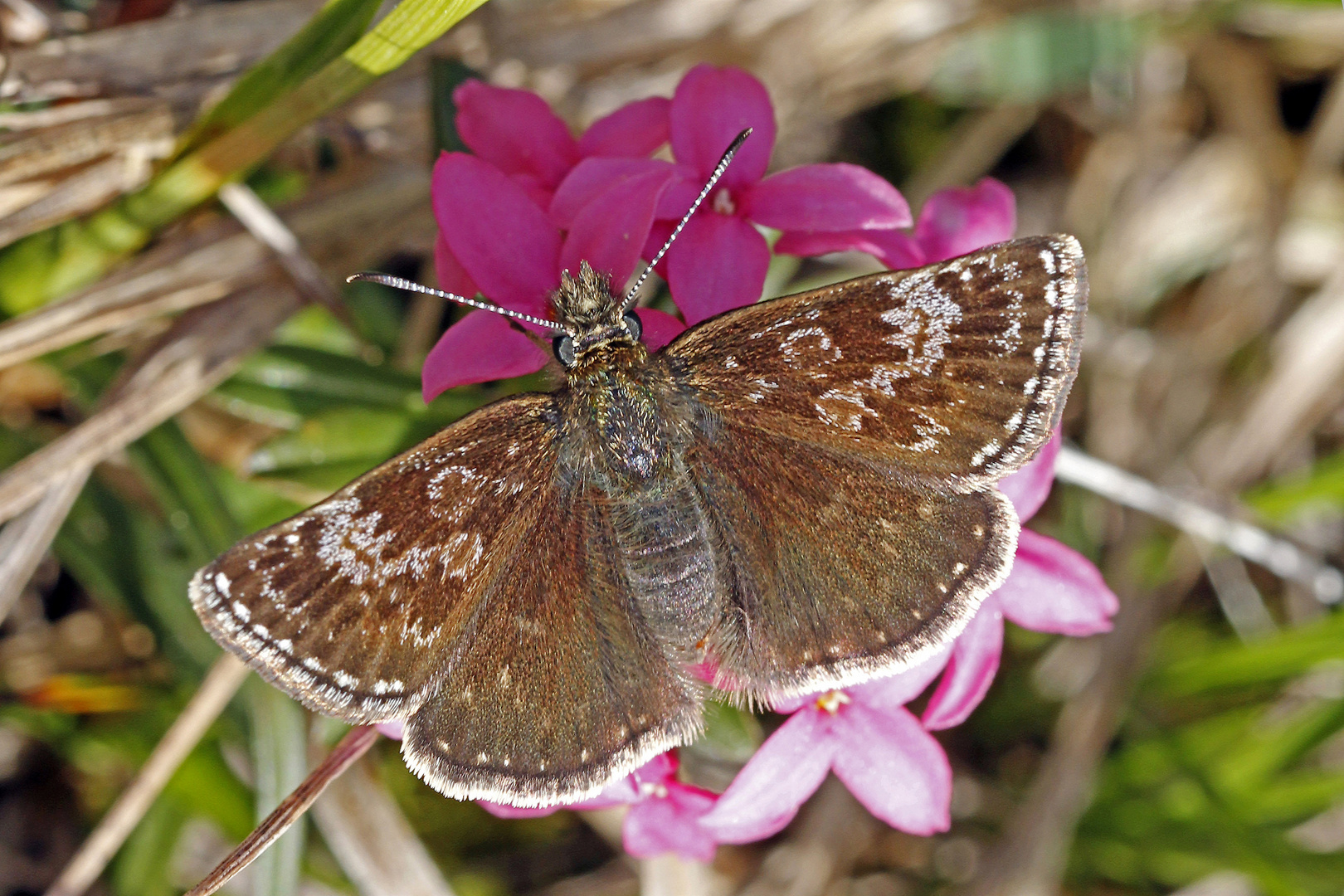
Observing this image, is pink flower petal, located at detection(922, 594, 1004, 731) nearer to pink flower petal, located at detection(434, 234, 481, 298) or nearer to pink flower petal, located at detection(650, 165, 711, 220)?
pink flower petal, located at detection(650, 165, 711, 220)

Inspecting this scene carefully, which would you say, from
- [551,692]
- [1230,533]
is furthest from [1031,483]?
[1230,533]

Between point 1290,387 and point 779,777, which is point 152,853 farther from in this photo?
point 1290,387

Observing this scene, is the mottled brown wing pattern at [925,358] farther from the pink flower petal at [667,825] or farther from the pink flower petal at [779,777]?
the pink flower petal at [667,825]

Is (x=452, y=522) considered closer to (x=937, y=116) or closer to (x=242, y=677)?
(x=242, y=677)

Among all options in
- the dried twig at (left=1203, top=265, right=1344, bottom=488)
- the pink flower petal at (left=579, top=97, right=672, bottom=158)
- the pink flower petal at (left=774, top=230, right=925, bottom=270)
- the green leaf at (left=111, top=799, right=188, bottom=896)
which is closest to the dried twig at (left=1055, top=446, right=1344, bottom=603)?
the dried twig at (left=1203, top=265, right=1344, bottom=488)

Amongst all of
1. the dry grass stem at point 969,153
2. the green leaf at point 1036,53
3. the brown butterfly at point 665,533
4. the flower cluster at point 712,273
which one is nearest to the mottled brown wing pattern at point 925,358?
the brown butterfly at point 665,533

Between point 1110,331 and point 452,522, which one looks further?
point 1110,331

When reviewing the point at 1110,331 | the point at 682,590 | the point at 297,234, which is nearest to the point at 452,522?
the point at 682,590
